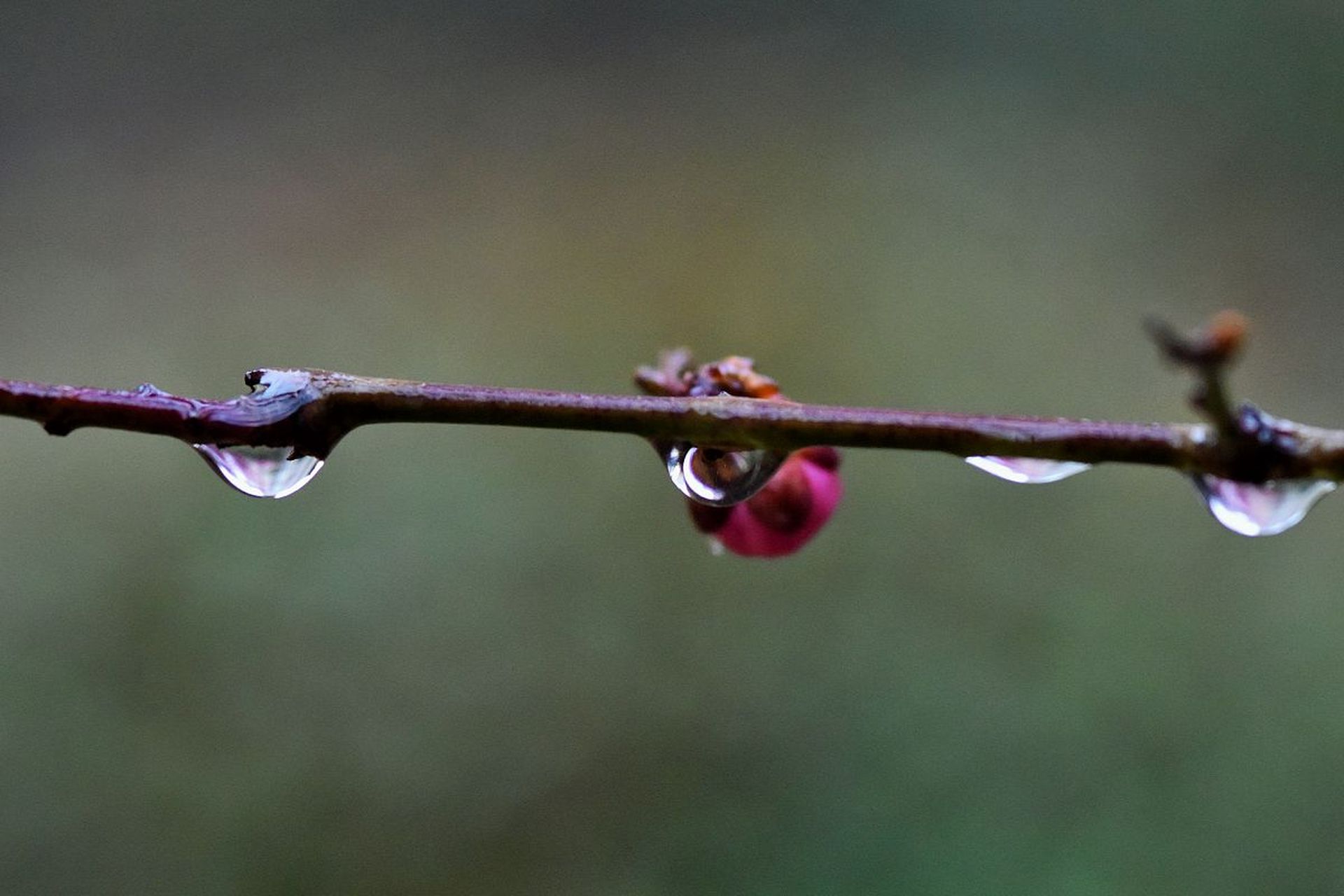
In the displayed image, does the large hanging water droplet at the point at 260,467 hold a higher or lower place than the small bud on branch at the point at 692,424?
lower

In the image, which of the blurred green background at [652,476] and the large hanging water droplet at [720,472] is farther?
the blurred green background at [652,476]

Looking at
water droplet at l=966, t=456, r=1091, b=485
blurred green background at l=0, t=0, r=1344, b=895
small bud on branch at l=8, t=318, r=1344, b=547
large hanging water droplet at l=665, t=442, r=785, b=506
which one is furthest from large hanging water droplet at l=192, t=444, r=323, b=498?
blurred green background at l=0, t=0, r=1344, b=895

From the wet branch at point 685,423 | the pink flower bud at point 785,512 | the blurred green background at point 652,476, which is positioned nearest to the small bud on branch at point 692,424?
the wet branch at point 685,423

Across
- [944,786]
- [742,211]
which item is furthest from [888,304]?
[944,786]

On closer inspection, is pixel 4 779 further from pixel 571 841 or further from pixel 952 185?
pixel 952 185

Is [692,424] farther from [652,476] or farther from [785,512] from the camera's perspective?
[652,476]

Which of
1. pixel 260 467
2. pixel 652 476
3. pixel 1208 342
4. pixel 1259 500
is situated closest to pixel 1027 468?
pixel 1259 500

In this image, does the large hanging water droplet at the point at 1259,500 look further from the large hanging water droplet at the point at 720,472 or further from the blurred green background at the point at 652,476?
the blurred green background at the point at 652,476
